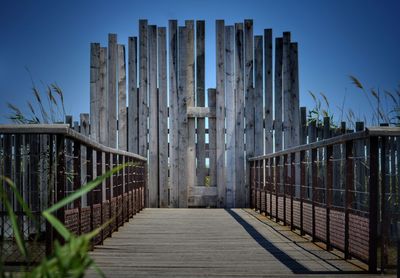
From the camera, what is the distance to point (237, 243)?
16.3 ft

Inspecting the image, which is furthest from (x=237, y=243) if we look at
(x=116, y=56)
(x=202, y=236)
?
(x=116, y=56)

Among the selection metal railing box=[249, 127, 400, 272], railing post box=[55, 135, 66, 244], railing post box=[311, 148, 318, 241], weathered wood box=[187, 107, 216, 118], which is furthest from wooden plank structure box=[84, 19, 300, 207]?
railing post box=[55, 135, 66, 244]

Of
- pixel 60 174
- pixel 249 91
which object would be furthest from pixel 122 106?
pixel 60 174

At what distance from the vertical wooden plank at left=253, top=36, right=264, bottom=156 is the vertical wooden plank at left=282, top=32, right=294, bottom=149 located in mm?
390

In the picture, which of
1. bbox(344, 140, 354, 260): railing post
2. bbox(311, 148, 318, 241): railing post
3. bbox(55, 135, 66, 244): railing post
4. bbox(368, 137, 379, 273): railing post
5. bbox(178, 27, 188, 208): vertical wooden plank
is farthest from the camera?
bbox(178, 27, 188, 208): vertical wooden plank

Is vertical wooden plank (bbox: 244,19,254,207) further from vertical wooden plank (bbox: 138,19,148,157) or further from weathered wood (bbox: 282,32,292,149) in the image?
vertical wooden plank (bbox: 138,19,148,157)

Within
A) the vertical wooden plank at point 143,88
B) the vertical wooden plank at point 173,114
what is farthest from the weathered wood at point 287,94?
the vertical wooden plank at point 143,88

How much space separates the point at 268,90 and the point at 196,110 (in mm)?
1303

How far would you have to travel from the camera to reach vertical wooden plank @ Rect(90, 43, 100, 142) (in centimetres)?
981

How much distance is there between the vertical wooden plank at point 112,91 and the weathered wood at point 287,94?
2.94 metres

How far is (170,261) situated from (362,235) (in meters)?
1.31

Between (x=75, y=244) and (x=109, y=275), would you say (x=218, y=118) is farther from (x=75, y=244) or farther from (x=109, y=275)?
(x=75, y=244)

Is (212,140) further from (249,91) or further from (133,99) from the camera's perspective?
(133,99)

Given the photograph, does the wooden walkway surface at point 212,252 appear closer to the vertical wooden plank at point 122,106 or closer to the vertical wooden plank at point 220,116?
the vertical wooden plank at point 220,116
